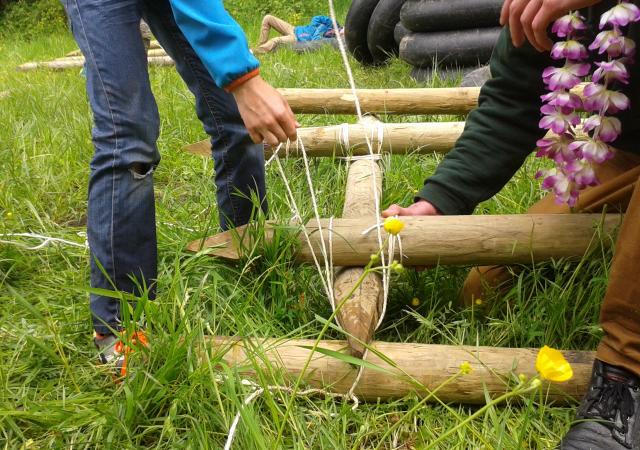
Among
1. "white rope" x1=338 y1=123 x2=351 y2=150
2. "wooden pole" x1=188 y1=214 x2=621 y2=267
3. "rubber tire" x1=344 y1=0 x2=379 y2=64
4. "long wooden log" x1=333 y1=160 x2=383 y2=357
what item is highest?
"wooden pole" x1=188 y1=214 x2=621 y2=267

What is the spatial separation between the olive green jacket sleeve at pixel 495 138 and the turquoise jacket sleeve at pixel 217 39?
67cm

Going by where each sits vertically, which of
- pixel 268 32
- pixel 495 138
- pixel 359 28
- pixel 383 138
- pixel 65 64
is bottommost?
pixel 268 32

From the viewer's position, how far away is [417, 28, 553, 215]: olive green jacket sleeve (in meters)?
1.77

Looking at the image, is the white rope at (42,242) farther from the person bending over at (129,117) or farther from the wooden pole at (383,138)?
the wooden pole at (383,138)

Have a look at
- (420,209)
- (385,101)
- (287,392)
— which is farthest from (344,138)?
(287,392)

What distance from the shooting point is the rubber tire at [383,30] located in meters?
5.27

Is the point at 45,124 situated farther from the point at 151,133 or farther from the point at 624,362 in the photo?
the point at 624,362

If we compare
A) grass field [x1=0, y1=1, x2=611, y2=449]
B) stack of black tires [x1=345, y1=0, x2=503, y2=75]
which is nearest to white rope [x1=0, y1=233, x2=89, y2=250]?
grass field [x1=0, y1=1, x2=611, y2=449]

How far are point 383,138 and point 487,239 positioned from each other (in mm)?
1251

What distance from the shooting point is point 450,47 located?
15.0ft

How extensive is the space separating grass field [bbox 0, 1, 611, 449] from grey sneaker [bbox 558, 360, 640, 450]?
0.09 meters

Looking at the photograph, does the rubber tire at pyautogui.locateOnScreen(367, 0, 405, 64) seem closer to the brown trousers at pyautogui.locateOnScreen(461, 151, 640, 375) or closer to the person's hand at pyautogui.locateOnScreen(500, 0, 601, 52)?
the person's hand at pyautogui.locateOnScreen(500, 0, 601, 52)

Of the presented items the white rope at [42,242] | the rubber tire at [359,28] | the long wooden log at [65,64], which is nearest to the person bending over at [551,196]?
the white rope at [42,242]

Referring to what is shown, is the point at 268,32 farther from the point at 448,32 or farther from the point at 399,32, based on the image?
the point at 448,32
